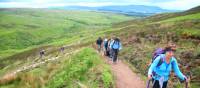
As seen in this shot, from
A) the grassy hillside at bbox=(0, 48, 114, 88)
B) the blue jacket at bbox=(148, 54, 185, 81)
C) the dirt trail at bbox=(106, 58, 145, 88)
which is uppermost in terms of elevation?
the blue jacket at bbox=(148, 54, 185, 81)

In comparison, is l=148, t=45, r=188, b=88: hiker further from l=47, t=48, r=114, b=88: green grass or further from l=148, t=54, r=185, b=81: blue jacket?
l=47, t=48, r=114, b=88: green grass

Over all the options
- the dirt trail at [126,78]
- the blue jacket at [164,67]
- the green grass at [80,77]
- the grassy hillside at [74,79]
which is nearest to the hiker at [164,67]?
the blue jacket at [164,67]

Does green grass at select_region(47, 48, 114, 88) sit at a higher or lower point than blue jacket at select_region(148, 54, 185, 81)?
lower

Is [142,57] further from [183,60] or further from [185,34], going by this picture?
[185,34]

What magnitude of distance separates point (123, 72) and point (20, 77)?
6303 millimetres

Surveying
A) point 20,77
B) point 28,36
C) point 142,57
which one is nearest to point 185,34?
point 142,57

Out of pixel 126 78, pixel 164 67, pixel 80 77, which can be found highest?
pixel 164 67

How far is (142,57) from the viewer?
26703 millimetres

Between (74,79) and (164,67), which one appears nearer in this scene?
(164,67)

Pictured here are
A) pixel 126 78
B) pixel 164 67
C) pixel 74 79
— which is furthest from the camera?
pixel 126 78

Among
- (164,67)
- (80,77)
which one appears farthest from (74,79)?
(164,67)

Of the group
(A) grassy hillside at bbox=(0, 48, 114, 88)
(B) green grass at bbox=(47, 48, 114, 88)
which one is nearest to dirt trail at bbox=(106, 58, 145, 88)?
(A) grassy hillside at bbox=(0, 48, 114, 88)

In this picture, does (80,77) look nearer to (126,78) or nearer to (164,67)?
(126,78)

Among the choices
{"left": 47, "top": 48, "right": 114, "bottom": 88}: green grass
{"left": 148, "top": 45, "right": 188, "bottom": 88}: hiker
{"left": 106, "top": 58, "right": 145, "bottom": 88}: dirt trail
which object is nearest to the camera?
{"left": 148, "top": 45, "right": 188, "bottom": 88}: hiker
